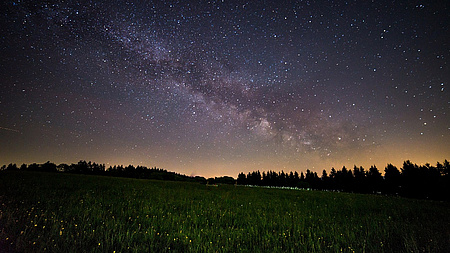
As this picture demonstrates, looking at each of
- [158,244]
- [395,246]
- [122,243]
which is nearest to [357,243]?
[395,246]

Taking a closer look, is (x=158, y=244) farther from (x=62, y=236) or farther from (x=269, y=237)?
(x=269, y=237)

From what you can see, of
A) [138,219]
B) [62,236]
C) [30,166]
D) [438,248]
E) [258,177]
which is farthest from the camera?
[258,177]

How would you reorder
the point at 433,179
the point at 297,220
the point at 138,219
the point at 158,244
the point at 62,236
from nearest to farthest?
the point at 62,236, the point at 158,244, the point at 138,219, the point at 297,220, the point at 433,179

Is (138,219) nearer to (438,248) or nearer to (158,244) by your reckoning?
(158,244)

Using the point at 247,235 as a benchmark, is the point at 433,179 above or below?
above

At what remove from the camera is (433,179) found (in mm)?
53562

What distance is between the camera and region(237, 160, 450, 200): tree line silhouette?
52938 millimetres

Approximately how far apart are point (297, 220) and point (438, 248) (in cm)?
420

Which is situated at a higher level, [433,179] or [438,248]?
[433,179]

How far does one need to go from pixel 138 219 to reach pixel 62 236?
2.78 meters

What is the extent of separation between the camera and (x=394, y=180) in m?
67.3

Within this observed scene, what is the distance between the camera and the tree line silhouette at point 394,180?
52938 mm

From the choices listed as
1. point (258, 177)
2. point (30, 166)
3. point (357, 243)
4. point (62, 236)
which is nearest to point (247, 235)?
point (357, 243)

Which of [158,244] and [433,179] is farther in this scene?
[433,179]
